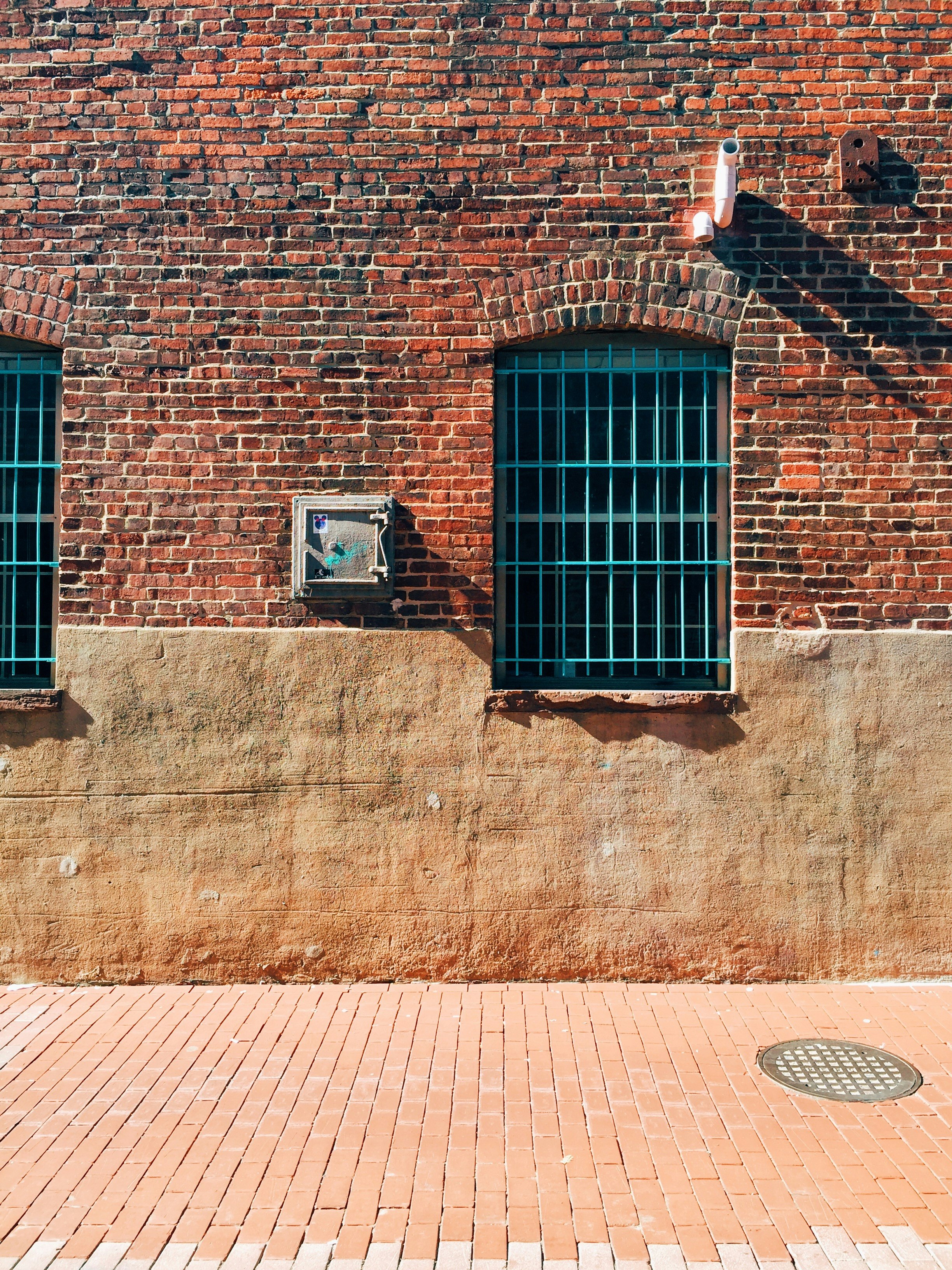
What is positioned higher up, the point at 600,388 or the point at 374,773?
the point at 600,388

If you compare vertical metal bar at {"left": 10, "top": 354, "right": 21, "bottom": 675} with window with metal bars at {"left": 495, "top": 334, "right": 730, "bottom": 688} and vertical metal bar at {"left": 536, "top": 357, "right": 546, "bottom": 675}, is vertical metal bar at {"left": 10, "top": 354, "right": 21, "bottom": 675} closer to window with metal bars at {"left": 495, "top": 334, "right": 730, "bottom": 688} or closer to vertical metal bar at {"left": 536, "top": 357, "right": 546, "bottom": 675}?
window with metal bars at {"left": 495, "top": 334, "right": 730, "bottom": 688}

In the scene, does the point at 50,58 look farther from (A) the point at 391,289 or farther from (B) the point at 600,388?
(B) the point at 600,388

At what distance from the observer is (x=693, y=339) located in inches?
221

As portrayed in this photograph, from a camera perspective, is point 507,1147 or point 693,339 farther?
point 693,339

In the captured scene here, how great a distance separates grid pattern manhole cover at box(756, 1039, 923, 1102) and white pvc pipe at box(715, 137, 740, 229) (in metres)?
4.22

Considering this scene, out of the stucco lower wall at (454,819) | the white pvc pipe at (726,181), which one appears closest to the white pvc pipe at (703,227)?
the white pvc pipe at (726,181)

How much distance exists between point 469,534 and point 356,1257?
3.47m

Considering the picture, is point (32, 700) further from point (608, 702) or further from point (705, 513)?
point (705, 513)

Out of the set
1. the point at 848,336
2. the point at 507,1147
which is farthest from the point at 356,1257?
the point at 848,336

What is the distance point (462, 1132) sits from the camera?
3854 millimetres

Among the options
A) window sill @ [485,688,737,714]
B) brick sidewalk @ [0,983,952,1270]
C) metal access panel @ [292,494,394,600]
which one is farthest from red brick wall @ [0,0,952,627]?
brick sidewalk @ [0,983,952,1270]

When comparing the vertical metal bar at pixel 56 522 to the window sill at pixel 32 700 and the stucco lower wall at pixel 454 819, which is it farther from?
the stucco lower wall at pixel 454 819

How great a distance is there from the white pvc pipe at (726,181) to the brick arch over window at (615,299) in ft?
0.86

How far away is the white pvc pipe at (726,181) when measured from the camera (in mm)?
5242
